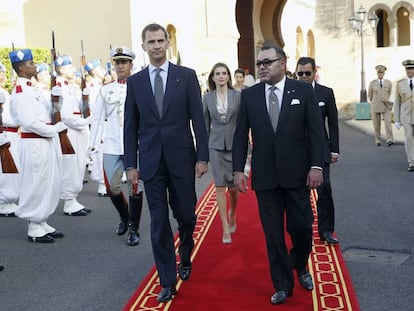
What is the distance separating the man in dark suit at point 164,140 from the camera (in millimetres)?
4789

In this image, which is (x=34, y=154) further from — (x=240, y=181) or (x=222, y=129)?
(x=240, y=181)

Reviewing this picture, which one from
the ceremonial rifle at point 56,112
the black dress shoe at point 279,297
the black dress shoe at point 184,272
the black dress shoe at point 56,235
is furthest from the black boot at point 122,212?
the black dress shoe at point 279,297

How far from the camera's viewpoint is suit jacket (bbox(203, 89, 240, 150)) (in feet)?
21.8

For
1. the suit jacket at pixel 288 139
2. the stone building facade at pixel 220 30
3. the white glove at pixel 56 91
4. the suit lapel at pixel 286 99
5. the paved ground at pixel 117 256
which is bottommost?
the paved ground at pixel 117 256

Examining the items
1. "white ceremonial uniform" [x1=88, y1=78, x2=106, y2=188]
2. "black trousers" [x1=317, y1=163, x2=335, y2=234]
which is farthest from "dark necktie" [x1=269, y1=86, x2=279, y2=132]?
"white ceremonial uniform" [x1=88, y1=78, x2=106, y2=188]

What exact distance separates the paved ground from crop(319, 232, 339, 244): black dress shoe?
0.13 m

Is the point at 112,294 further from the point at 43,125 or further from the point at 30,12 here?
the point at 30,12

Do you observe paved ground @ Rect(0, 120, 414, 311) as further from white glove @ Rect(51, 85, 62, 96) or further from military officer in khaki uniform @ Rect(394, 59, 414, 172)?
white glove @ Rect(51, 85, 62, 96)

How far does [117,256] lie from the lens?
6.14 m

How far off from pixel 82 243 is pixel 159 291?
2.04 metres

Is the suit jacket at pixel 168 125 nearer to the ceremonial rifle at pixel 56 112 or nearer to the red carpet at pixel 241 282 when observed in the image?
the red carpet at pixel 241 282

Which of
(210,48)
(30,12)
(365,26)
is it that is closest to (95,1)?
(30,12)

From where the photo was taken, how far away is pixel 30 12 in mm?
20672

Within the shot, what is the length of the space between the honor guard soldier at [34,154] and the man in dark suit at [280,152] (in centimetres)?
299
